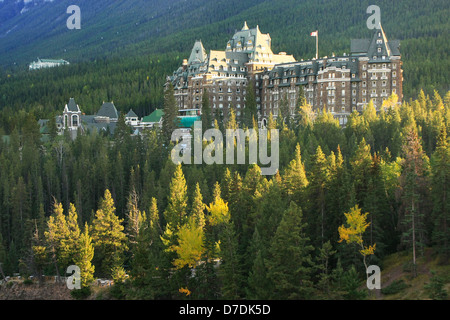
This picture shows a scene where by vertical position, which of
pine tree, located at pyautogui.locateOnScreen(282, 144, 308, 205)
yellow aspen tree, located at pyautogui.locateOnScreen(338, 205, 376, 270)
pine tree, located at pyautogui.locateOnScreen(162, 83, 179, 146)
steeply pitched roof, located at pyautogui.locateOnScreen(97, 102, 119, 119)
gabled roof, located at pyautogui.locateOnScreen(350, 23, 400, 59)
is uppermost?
gabled roof, located at pyautogui.locateOnScreen(350, 23, 400, 59)

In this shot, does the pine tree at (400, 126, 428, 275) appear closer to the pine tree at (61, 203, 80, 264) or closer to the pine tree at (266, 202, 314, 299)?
the pine tree at (266, 202, 314, 299)

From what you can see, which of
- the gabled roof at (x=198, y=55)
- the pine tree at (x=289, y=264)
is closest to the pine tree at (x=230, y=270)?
the pine tree at (x=289, y=264)

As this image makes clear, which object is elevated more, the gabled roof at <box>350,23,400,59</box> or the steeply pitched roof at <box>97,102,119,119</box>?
the gabled roof at <box>350,23,400,59</box>

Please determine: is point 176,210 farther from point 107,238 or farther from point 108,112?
point 108,112

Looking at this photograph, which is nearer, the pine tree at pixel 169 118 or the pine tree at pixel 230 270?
the pine tree at pixel 230 270

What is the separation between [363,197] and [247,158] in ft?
114

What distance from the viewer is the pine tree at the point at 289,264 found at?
170ft

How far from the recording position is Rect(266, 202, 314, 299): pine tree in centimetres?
5194

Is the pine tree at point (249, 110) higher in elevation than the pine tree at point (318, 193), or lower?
higher

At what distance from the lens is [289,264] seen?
53.2 m

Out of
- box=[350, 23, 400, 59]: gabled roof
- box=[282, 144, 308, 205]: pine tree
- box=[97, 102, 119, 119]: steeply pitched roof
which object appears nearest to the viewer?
box=[282, 144, 308, 205]: pine tree

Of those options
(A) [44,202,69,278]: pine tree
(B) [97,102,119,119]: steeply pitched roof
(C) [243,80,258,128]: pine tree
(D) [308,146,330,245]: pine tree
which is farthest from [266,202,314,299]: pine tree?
(B) [97,102,119,119]: steeply pitched roof

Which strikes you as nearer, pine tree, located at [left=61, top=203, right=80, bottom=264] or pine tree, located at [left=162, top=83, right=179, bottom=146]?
pine tree, located at [left=61, top=203, right=80, bottom=264]

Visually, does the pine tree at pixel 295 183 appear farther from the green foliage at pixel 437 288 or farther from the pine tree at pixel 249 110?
the pine tree at pixel 249 110
